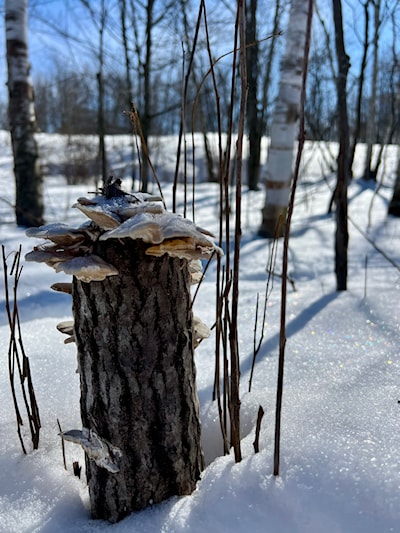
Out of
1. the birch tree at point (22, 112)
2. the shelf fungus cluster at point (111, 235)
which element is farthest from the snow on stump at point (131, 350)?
the birch tree at point (22, 112)

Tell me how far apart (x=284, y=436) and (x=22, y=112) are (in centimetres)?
469

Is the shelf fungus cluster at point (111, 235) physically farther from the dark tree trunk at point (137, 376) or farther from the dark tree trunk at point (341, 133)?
the dark tree trunk at point (341, 133)

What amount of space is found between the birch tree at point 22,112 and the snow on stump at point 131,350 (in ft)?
12.5

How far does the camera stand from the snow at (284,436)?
2.68 ft

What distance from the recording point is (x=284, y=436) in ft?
3.20

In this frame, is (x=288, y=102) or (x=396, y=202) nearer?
(x=288, y=102)

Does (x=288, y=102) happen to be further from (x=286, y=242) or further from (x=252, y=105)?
(x=252, y=105)

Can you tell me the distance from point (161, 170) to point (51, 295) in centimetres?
1140

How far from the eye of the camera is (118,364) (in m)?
0.86

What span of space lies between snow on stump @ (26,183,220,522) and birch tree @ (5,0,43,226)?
3808 millimetres

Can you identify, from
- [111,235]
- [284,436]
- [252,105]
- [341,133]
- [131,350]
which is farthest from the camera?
[252,105]

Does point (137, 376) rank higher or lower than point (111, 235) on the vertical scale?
lower

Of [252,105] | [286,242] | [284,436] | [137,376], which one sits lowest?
[284,436]

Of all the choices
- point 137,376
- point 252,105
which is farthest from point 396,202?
point 137,376
